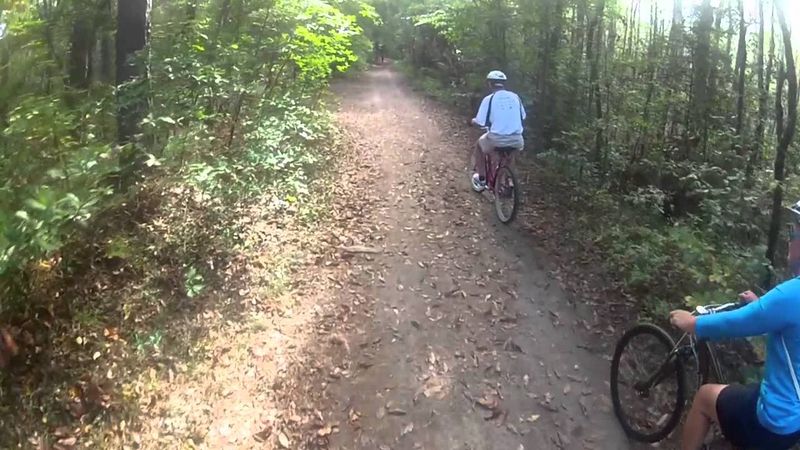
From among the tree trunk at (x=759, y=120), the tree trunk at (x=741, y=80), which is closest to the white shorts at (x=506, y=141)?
the tree trunk at (x=759, y=120)

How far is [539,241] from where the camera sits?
887 centimetres

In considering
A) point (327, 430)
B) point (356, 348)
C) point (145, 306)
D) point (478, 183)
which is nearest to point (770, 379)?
point (327, 430)

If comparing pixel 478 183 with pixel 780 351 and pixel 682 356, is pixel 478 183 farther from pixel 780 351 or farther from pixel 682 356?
pixel 780 351

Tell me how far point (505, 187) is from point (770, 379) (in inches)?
249

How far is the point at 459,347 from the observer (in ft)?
20.6

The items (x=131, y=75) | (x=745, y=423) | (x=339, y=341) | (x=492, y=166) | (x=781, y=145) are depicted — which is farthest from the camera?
(x=492, y=166)

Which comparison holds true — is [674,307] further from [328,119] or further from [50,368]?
[328,119]

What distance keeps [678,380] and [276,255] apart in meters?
5.05

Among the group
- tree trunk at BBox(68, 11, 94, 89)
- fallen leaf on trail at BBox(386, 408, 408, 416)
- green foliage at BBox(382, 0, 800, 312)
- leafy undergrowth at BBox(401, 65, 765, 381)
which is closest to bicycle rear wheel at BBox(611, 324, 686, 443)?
leafy undergrowth at BBox(401, 65, 765, 381)

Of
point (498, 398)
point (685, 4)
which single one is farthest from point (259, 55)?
point (685, 4)

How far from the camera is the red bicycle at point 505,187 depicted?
9328mm

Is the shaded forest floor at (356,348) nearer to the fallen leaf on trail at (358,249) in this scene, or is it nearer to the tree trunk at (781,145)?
the fallen leaf on trail at (358,249)

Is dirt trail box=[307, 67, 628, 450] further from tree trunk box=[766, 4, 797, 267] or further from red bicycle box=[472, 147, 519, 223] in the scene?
tree trunk box=[766, 4, 797, 267]

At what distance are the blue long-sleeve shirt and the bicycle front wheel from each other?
5.96 metres
